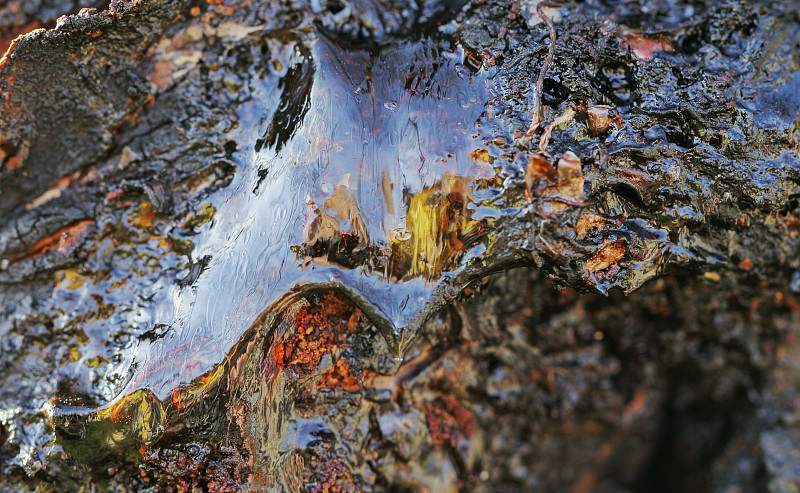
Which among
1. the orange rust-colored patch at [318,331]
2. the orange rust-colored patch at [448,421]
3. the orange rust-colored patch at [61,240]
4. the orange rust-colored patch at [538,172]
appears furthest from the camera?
the orange rust-colored patch at [448,421]

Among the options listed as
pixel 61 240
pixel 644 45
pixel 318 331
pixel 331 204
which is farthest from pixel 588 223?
pixel 61 240

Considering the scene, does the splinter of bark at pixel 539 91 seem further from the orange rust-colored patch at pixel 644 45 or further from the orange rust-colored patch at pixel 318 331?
the orange rust-colored patch at pixel 318 331

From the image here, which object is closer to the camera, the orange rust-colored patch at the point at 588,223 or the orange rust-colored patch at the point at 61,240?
the orange rust-colored patch at the point at 588,223

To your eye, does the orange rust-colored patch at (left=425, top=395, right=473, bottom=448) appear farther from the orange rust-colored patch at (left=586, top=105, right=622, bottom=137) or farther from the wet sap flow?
the orange rust-colored patch at (left=586, top=105, right=622, bottom=137)

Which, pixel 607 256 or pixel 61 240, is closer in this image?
pixel 607 256

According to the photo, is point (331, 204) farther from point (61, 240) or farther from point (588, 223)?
point (61, 240)

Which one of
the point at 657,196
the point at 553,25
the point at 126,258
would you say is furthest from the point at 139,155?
the point at 657,196

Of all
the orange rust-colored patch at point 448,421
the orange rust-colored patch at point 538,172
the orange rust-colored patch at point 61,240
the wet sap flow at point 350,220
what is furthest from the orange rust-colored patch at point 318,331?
the orange rust-colored patch at point 61,240

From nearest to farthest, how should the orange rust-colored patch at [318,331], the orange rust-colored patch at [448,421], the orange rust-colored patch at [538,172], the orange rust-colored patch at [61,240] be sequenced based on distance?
the orange rust-colored patch at [538,172] < the orange rust-colored patch at [318,331] < the orange rust-colored patch at [61,240] < the orange rust-colored patch at [448,421]
